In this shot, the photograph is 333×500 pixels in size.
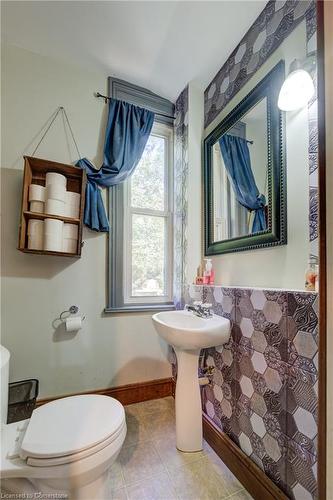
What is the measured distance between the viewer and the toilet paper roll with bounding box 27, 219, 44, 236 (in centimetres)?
145

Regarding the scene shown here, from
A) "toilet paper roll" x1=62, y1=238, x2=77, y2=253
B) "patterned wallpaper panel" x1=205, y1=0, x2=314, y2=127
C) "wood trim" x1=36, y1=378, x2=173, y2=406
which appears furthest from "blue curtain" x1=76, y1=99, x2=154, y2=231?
"wood trim" x1=36, y1=378, x2=173, y2=406

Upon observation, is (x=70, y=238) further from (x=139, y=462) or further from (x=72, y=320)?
(x=139, y=462)

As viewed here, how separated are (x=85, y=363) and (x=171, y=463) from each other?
823 millimetres

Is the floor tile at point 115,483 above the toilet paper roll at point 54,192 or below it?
below

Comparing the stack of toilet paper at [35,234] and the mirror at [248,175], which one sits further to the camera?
the stack of toilet paper at [35,234]

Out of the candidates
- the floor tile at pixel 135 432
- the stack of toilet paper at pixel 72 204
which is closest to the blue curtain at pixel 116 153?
the stack of toilet paper at pixel 72 204

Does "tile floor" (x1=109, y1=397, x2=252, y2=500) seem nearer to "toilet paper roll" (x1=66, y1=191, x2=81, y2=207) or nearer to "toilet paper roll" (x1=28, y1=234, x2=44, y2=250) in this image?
"toilet paper roll" (x1=28, y1=234, x2=44, y2=250)

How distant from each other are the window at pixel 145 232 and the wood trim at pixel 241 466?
0.90 meters

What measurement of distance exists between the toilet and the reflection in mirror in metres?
1.20

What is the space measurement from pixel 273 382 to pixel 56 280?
144 cm

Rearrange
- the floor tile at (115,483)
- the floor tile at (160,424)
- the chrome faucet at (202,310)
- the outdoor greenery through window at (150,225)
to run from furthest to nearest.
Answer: the outdoor greenery through window at (150,225) < the floor tile at (160,424) < the chrome faucet at (202,310) < the floor tile at (115,483)

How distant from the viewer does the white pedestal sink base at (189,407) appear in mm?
1313

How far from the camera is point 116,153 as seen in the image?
1763 mm

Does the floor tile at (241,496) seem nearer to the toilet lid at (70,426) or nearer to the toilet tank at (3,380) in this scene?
the toilet lid at (70,426)
